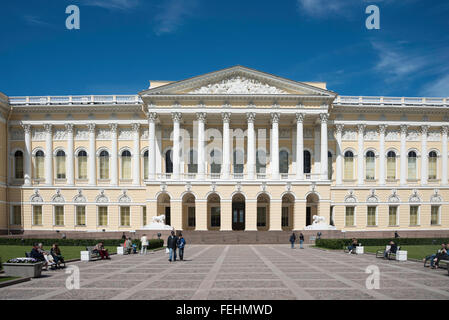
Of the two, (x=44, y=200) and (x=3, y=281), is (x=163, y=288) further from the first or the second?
(x=44, y=200)

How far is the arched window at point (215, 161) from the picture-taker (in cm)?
5112

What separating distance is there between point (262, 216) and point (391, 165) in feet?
61.4

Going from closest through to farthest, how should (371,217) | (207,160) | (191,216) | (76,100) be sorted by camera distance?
(207,160), (191,216), (371,217), (76,100)

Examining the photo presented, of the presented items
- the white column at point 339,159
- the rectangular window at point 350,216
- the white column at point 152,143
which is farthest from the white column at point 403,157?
the white column at point 152,143

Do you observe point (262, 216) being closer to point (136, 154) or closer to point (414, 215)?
point (136, 154)

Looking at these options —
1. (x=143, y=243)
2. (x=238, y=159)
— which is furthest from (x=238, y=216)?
(x=143, y=243)

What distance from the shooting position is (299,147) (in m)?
48.0

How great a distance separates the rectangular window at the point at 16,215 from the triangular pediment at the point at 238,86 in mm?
23222

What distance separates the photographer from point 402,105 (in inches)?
2062

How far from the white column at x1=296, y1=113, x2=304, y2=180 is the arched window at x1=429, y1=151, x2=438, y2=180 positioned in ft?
62.8

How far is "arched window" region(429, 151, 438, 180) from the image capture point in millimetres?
53250

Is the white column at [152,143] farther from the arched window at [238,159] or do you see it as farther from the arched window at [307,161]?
the arched window at [307,161]

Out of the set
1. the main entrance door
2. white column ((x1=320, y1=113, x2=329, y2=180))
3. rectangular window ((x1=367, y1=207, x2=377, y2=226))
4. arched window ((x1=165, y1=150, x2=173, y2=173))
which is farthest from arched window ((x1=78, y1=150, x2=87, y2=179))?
rectangular window ((x1=367, y1=207, x2=377, y2=226))
